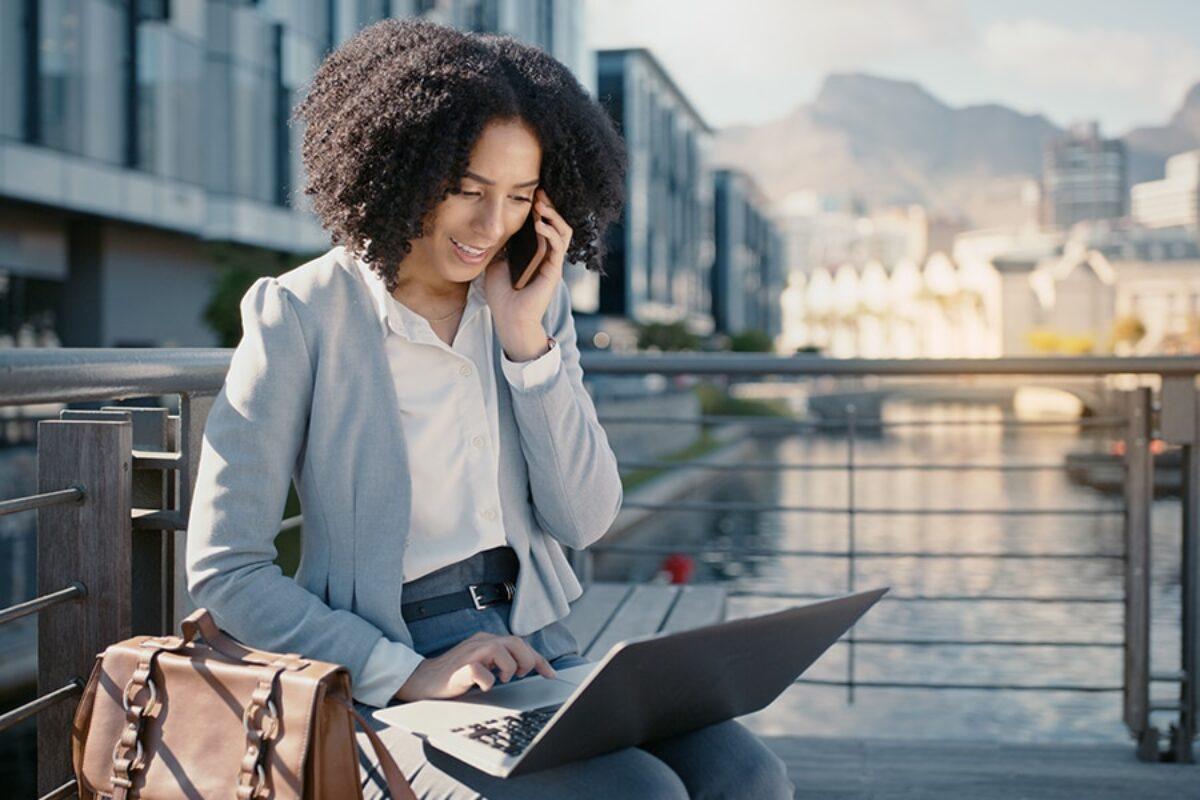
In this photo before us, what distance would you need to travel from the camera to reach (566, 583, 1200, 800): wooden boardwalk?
9.03 ft

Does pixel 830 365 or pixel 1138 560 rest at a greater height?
pixel 830 365

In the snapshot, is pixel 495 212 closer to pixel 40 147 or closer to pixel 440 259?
pixel 440 259

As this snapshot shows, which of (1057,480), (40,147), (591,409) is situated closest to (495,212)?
(591,409)

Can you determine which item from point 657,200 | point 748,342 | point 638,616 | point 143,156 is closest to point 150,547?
point 638,616

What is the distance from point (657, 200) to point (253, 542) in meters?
50.3

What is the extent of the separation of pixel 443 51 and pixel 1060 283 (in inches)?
3937

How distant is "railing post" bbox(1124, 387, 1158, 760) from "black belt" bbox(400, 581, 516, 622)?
1.95 m

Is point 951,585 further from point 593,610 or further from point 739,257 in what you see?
point 739,257

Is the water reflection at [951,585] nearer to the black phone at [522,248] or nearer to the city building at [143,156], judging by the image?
the black phone at [522,248]

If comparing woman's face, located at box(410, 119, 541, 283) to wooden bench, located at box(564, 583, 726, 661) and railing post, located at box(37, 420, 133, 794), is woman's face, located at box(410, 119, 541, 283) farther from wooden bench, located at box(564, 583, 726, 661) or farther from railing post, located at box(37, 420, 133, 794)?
wooden bench, located at box(564, 583, 726, 661)

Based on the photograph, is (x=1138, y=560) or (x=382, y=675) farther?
(x=1138, y=560)

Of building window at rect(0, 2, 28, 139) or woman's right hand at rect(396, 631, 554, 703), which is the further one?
building window at rect(0, 2, 28, 139)

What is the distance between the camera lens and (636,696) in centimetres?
135

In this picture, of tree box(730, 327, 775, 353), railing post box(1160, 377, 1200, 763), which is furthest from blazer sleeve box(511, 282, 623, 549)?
tree box(730, 327, 775, 353)
